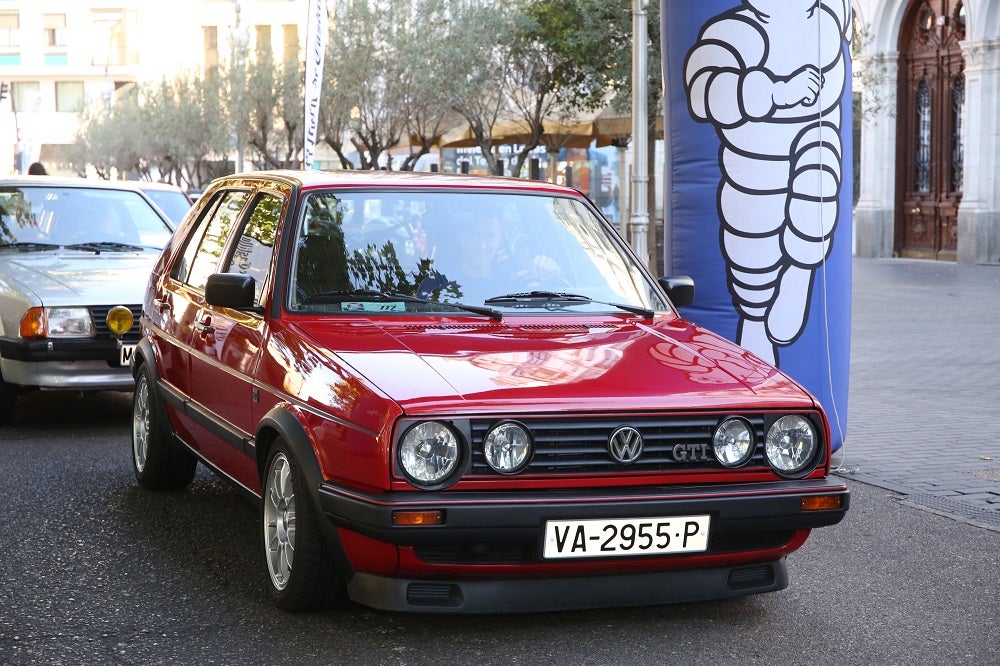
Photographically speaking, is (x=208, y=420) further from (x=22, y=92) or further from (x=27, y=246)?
(x=22, y=92)

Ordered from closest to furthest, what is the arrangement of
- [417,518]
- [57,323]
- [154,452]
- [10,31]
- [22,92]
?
1. [417,518]
2. [154,452]
3. [57,323]
4. [10,31]
5. [22,92]

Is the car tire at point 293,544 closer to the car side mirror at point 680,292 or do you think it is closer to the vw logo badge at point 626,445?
the vw logo badge at point 626,445

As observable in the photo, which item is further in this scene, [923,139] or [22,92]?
[22,92]

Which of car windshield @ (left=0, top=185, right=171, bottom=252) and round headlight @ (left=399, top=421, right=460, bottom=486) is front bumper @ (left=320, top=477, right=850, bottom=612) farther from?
car windshield @ (left=0, top=185, right=171, bottom=252)

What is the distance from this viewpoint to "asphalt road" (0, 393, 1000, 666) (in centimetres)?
454

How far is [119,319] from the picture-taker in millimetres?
8891

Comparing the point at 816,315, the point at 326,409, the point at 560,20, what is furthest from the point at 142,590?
the point at 560,20

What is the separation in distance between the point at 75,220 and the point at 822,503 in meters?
7.22

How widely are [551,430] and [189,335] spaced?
2.49m

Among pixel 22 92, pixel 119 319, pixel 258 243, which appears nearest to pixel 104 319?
pixel 119 319

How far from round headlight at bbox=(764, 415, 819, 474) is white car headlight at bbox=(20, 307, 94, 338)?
5383 millimetres

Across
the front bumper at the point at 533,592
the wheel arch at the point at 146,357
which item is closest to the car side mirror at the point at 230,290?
the front bumper at the point at 533,592

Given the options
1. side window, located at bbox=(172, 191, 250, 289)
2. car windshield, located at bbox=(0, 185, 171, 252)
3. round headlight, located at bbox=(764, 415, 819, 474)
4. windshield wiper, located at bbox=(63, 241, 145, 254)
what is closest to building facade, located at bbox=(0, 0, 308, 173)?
car windshield, located at bbox=(0, 185, 171, 252)

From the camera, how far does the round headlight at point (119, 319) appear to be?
29.1 ft
